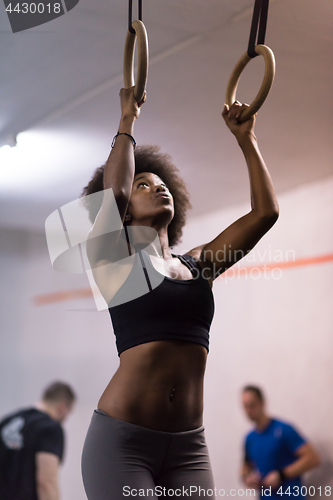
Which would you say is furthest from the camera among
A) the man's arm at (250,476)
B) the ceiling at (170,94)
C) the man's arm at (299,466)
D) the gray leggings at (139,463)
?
the man's arm at (250,476)

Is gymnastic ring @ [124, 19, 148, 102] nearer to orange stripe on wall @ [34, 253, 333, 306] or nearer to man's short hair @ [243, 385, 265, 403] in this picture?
orange stripe on wall @ [34, 253, 333, 306]

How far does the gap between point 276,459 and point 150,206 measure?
7.40ft

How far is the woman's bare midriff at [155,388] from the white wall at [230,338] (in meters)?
2.36

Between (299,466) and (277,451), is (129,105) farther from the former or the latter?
(299,466)

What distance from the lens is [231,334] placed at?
139 inches

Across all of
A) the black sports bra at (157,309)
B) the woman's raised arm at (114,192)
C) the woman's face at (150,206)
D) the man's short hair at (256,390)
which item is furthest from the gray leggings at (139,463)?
the man's short hair at (256,390)

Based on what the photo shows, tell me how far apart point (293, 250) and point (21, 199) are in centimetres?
180

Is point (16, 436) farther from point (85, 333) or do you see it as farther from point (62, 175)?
point (85, 333)

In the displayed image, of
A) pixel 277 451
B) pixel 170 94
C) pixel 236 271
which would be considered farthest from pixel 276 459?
pixel 170 94

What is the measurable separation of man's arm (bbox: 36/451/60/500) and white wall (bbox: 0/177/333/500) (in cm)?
168

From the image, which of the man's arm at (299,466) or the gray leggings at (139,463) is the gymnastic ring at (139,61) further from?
the man's arm at (299,466)

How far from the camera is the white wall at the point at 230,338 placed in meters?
3.14

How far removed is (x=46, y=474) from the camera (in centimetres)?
191

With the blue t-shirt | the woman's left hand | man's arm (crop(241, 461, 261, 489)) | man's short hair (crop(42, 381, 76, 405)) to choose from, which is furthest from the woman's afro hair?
man's arm (crop(241, 461, 261, 489))
